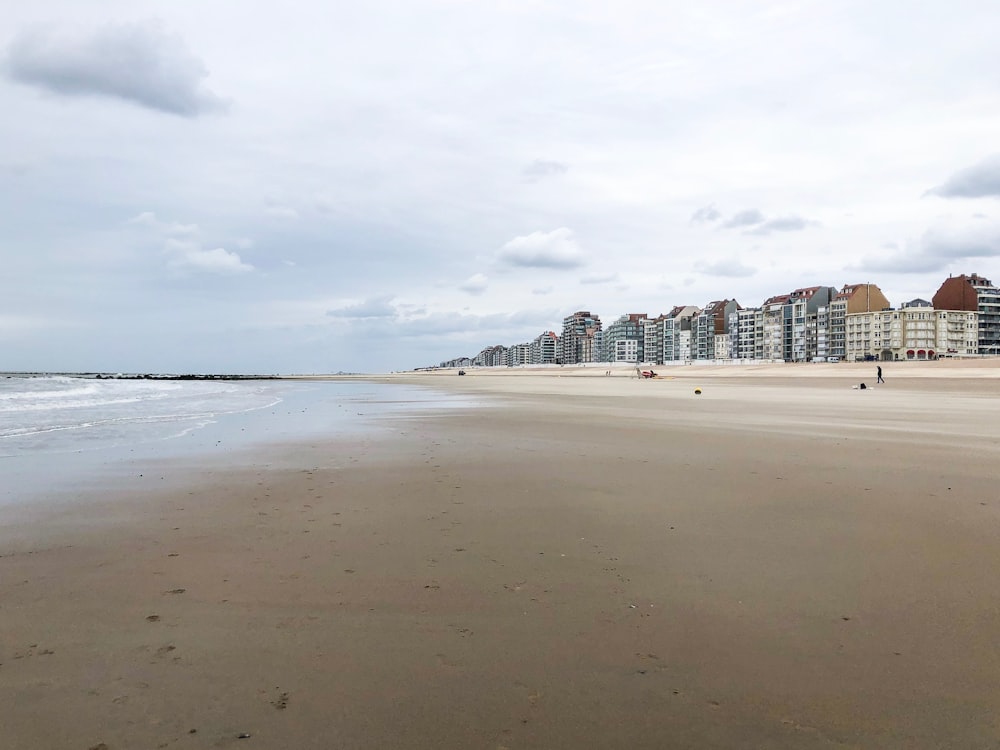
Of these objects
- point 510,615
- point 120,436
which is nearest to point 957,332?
point 120,436

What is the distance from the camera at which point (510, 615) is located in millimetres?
3607

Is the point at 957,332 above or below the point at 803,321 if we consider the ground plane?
below

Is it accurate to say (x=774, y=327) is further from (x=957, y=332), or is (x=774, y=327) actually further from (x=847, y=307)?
(x=957, y=332)

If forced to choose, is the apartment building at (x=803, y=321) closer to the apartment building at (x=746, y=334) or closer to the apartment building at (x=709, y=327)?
the apartment building at (x=746, y=334)

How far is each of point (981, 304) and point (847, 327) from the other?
67.4ft

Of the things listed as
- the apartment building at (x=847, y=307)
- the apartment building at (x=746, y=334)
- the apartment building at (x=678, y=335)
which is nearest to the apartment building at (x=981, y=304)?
the apartment building at (x=847, y=307)

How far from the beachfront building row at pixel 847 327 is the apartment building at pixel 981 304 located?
132mm

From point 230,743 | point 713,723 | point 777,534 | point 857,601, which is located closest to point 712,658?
point 713,723

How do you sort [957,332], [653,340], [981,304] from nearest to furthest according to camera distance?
[957,332]
[981,304]
[653,340]

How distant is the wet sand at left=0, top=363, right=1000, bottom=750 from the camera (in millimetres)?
2535

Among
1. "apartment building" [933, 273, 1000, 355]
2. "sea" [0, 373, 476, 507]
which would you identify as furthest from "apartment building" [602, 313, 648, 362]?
"sea" [0, 373, 476, 507]

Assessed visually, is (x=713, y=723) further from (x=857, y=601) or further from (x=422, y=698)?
(x=857, y=601)

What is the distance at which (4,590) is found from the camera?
4.01 meters

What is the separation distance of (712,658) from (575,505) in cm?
340
